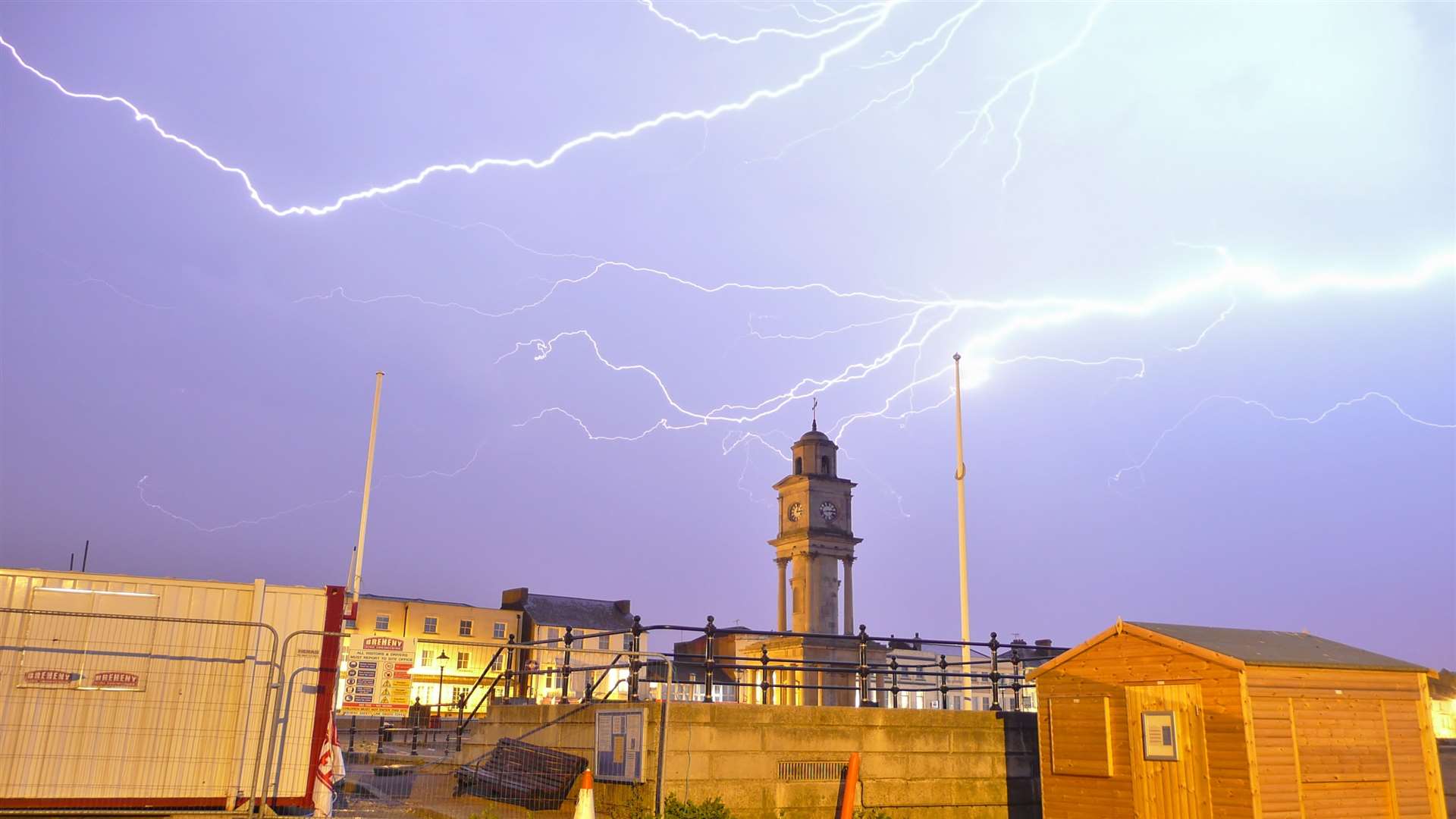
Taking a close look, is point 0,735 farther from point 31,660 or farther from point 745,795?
point 745,795

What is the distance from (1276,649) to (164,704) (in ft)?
48.6

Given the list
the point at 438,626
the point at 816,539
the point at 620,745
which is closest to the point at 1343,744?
the point at 620,745

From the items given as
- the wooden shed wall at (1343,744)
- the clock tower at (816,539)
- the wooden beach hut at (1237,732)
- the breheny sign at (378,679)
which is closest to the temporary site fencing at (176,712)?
the breheny sign at (378,679)

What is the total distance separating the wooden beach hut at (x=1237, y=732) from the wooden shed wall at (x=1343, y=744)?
2 centimetres

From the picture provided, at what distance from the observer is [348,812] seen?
49.1ft

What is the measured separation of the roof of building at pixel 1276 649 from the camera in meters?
14.6

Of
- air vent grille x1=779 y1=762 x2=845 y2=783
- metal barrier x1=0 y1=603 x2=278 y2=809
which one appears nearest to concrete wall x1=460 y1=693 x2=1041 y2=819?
air vent grille x1=779 y1=762 x2=845 y2=783

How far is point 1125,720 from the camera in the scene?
15.4m

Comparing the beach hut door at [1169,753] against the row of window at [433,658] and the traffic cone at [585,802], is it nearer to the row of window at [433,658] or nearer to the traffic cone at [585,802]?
the traffic cone at [585,802]

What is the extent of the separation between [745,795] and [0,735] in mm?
9235

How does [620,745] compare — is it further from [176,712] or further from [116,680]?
[116,680]

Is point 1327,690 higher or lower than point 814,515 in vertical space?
lower

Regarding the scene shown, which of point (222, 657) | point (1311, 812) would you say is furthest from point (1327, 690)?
point (222, 657)

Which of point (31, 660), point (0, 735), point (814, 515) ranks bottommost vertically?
point (0, 735)
